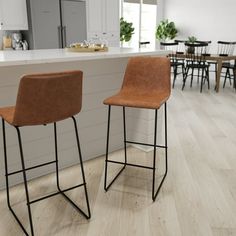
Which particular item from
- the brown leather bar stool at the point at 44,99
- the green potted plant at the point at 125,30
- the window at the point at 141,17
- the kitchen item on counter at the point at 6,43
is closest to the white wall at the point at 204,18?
the window at the point at 141,17

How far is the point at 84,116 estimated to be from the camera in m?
2.70

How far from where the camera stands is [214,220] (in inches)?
76.3

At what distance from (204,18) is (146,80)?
21.0ft

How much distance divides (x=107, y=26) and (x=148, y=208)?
4740 mm

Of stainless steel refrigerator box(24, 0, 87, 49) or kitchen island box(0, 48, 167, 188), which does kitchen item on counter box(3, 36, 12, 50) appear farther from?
kitchen island box(0, 48, 167, 188)

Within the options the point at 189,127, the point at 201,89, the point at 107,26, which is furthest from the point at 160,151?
the point at 107,26

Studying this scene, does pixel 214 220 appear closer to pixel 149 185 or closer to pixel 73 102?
pixel 149 185

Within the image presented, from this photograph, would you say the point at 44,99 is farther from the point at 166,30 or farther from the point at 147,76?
the point at 166,30

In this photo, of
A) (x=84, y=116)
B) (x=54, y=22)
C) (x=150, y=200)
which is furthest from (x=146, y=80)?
(x=54, y=22)

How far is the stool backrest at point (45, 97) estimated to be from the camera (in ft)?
4.90

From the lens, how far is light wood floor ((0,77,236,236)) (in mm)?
1860

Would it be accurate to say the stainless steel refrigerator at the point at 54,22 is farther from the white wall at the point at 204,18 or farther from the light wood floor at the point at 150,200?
the white wall at the point at 204,18

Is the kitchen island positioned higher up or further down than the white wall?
further down

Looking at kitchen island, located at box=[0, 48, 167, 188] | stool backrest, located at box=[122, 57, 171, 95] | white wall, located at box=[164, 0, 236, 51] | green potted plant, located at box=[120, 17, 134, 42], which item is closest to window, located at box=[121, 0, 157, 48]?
white wall, located at box=[164, 0, 236, 51]
